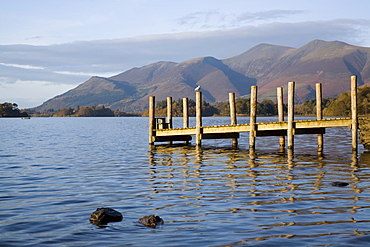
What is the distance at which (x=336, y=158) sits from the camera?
28.2 m

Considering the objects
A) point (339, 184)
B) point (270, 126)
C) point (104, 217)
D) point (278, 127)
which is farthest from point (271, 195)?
point (270, 126)

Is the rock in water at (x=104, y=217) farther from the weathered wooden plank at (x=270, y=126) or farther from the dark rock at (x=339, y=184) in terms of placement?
the weathered wooden plank at (x=270, y=126)

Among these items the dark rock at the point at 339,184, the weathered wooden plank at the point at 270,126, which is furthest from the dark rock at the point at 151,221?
the weathered wooden plank at the point at 270,126

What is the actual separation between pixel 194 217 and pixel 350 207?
4.60 meters

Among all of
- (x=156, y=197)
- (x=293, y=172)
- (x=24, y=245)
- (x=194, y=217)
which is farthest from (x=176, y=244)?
(x=293, y=172)

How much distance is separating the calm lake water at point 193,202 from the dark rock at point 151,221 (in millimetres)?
205

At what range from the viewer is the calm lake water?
1113 cm

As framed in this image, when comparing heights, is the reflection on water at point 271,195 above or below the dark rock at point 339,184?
below

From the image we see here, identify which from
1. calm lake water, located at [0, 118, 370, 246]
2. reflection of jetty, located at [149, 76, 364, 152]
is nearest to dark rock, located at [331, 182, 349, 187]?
calm lake water, located at [0, 118, 370, 246]

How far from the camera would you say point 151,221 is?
1208cm

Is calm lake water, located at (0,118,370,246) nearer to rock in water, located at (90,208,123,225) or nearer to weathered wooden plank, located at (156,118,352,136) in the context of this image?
rock in water, located at (90,208,123,225)

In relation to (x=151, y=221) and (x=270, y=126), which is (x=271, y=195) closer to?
(x=151, y=221)

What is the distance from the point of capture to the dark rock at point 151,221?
12.0 metres

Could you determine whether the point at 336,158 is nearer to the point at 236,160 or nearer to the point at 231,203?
the point at 236,160
